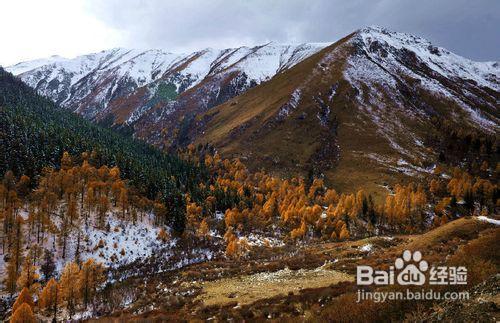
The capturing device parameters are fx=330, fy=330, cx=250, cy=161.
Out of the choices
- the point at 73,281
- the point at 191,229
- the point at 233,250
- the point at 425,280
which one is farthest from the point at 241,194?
the point at 425,280

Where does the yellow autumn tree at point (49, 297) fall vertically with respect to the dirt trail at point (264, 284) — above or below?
below

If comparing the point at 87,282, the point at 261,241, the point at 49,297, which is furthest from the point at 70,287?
the point at 261,241

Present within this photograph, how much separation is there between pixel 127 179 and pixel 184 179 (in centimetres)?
4697

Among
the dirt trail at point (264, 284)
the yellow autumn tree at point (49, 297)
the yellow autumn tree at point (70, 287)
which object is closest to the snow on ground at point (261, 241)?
the dirt trail at point (264, 284)

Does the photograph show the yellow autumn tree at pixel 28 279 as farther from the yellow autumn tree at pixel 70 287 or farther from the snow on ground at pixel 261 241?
the snow on ground at pixel 261 241

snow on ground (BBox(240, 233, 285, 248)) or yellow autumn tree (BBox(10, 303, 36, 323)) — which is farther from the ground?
yellow autumn tree (BBox(10, 303, 36, 323))

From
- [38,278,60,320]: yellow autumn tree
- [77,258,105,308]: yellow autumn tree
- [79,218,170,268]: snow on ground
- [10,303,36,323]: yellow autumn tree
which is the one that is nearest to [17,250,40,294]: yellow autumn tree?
[38,278,60,320]: yellow autumn tree

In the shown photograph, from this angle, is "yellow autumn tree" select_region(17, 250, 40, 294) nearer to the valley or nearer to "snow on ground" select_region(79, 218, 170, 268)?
the valley

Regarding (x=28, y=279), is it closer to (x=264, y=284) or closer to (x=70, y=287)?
(x=70, y=287)

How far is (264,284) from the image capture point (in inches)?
2143

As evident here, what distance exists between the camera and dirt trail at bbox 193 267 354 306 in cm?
4659

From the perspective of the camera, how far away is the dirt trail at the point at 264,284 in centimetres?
4659

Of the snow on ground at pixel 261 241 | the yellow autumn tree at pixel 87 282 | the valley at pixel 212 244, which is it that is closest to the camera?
the valley at pixel 212 244

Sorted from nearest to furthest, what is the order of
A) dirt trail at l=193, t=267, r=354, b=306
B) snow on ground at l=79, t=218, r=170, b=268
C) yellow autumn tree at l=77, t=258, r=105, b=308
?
dirt trail at l=193, t=267, r=354, b=306
yellow autumn tree at l=77, t=258, r=105, b=308
snow on ground at l=79, t=218, r=170, b=268
